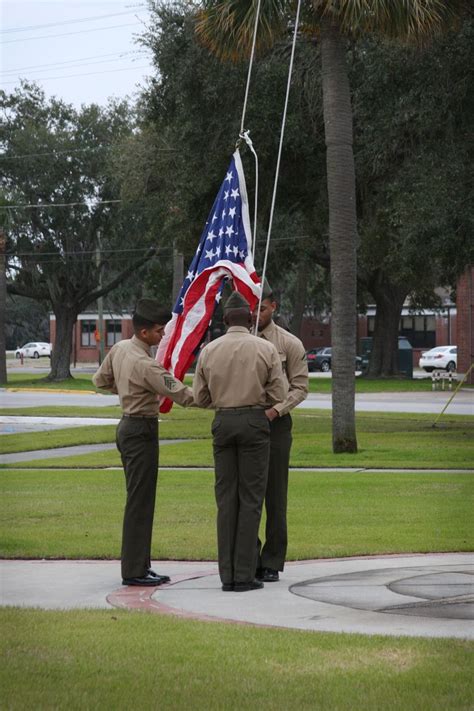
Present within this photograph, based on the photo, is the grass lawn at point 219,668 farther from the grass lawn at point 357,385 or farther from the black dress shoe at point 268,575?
the grass lawn at point 357,385

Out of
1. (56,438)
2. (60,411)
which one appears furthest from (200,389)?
(60,411)

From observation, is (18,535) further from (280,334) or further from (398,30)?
(398,30)

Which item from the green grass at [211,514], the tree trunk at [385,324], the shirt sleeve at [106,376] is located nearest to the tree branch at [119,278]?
the tree trunk at [385,324]

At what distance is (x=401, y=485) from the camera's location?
1664 centimetres

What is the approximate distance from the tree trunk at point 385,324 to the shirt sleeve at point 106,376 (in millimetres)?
45404

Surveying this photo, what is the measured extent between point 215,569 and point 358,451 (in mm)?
11779

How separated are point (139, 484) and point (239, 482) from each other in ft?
2.47

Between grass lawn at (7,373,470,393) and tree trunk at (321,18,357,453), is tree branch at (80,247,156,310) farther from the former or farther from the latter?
tree trunk at (321,18,357,453)

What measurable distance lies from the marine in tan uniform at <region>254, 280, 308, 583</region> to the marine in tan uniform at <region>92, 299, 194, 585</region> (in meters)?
0.74

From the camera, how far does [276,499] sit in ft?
32.7

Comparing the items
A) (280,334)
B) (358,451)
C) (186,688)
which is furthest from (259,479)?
(358,451)

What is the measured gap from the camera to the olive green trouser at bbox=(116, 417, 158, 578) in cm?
969

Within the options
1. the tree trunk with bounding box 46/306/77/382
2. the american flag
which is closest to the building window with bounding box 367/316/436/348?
the tree trunk with bounding box 46/306/77/382

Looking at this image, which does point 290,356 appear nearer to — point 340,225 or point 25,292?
point 340,225
